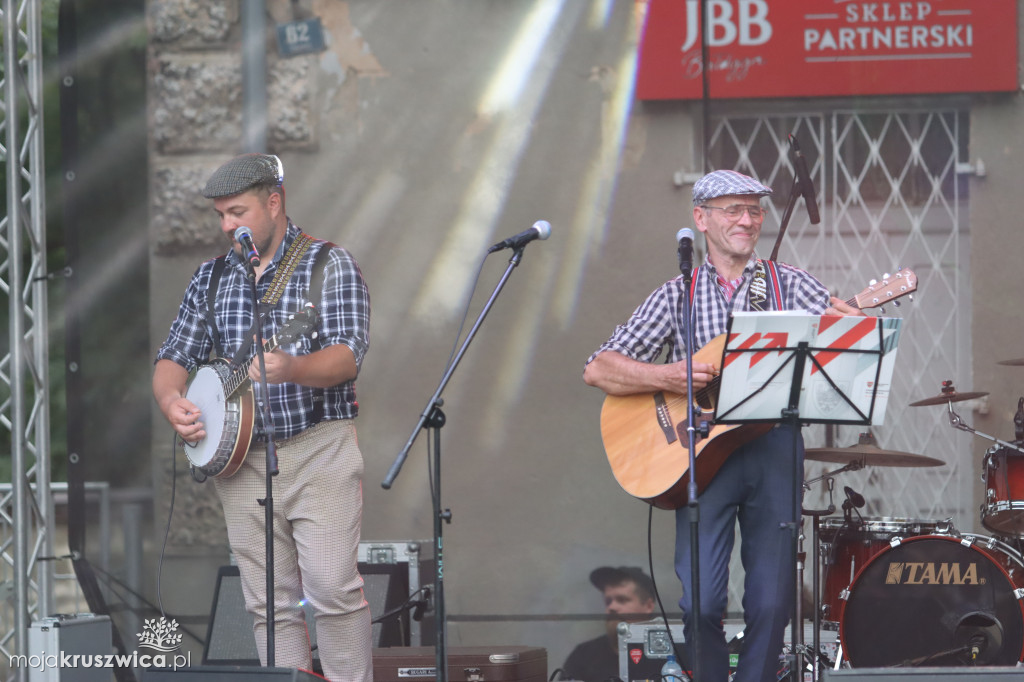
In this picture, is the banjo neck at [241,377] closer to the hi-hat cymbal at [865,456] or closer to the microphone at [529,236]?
the microphone at [529,236]

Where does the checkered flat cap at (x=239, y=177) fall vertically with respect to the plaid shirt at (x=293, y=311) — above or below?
above

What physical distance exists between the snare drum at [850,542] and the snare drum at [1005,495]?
0.75ft

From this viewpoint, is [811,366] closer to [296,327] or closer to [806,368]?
[806,368]

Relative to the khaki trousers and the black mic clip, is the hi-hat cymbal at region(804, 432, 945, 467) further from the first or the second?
the khaki trousers

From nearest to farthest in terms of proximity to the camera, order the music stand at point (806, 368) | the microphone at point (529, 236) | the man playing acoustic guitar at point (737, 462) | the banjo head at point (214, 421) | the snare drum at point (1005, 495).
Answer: the music stand at point (806, 368), the microphone at point (529, 236), the man playing acoustic guitar at point (737, 462), the banjo head at point (214, 421), the snare drum at point (1005, 495)

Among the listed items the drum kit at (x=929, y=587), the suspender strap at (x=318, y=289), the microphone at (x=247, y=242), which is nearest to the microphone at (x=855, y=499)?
the drum kit at (x=929, y=587)

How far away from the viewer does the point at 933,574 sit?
476 centimetres

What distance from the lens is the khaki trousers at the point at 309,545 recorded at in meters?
3.82

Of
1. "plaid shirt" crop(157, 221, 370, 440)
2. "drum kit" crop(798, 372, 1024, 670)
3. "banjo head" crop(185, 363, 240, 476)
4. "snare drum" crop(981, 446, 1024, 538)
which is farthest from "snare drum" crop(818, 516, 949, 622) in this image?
"banjo head" crop(185, 363, 240, 476)

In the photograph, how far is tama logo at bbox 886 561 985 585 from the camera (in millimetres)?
4750

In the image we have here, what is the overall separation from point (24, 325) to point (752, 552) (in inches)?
117

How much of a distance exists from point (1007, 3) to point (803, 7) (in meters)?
0.91

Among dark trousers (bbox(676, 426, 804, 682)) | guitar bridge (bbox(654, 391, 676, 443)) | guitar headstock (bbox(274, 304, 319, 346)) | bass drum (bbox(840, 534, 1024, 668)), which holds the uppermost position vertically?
guitar headstock (bbox(274, 304, 319, 346))

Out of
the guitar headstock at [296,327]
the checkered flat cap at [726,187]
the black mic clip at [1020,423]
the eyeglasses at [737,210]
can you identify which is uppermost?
the checkered flat cap at [726,187]
